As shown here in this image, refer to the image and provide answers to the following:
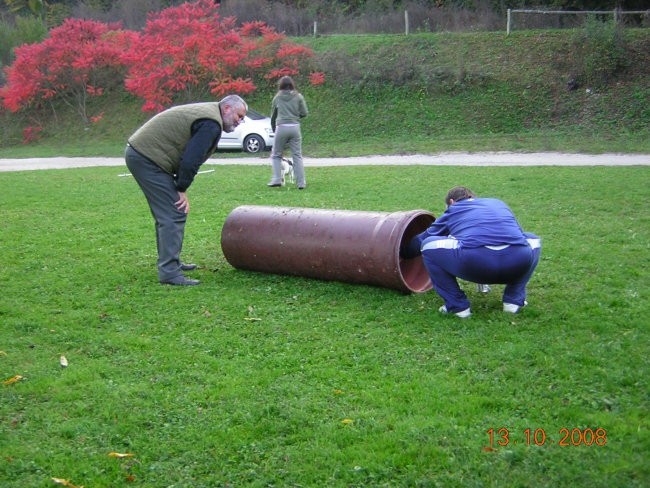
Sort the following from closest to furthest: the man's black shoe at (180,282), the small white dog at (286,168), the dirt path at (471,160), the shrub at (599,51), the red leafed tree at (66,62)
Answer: the man's black shoe at (180,282) < the small white dog at (286,168) < the dirt path at (471,160) < the shrub at (599,51) < the red leafed tree at (66,62)

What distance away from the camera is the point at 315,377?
5535mm

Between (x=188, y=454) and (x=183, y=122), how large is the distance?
14.0ft

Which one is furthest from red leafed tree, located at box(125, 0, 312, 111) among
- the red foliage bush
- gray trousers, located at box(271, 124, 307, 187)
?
gray trousers, located at box(271, 124, 307, 187)

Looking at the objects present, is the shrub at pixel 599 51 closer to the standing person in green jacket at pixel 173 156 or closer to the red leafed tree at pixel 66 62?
the red leafed tree at pixel 66 62

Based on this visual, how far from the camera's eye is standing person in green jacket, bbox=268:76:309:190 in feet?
48.0

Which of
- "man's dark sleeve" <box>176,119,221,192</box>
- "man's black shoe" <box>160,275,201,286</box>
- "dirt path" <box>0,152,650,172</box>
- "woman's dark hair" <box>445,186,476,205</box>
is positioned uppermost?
"man's dark sleeve" <box>176,119,221,192</box>

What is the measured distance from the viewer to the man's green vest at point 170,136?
794 cm

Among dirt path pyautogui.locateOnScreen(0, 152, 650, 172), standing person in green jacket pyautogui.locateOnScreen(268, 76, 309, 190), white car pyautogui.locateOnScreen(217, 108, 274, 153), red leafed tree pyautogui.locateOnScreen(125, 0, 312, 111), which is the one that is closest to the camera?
standing person in green jacket pyautogui.locateOnScreen(268, 76, 309, 190)

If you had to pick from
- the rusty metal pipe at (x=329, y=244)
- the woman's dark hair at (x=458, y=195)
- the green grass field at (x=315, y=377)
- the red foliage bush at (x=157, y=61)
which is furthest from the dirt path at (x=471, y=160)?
the woman's dark hair at (x=458, y=195)

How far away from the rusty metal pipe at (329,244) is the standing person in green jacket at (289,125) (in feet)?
20.0
